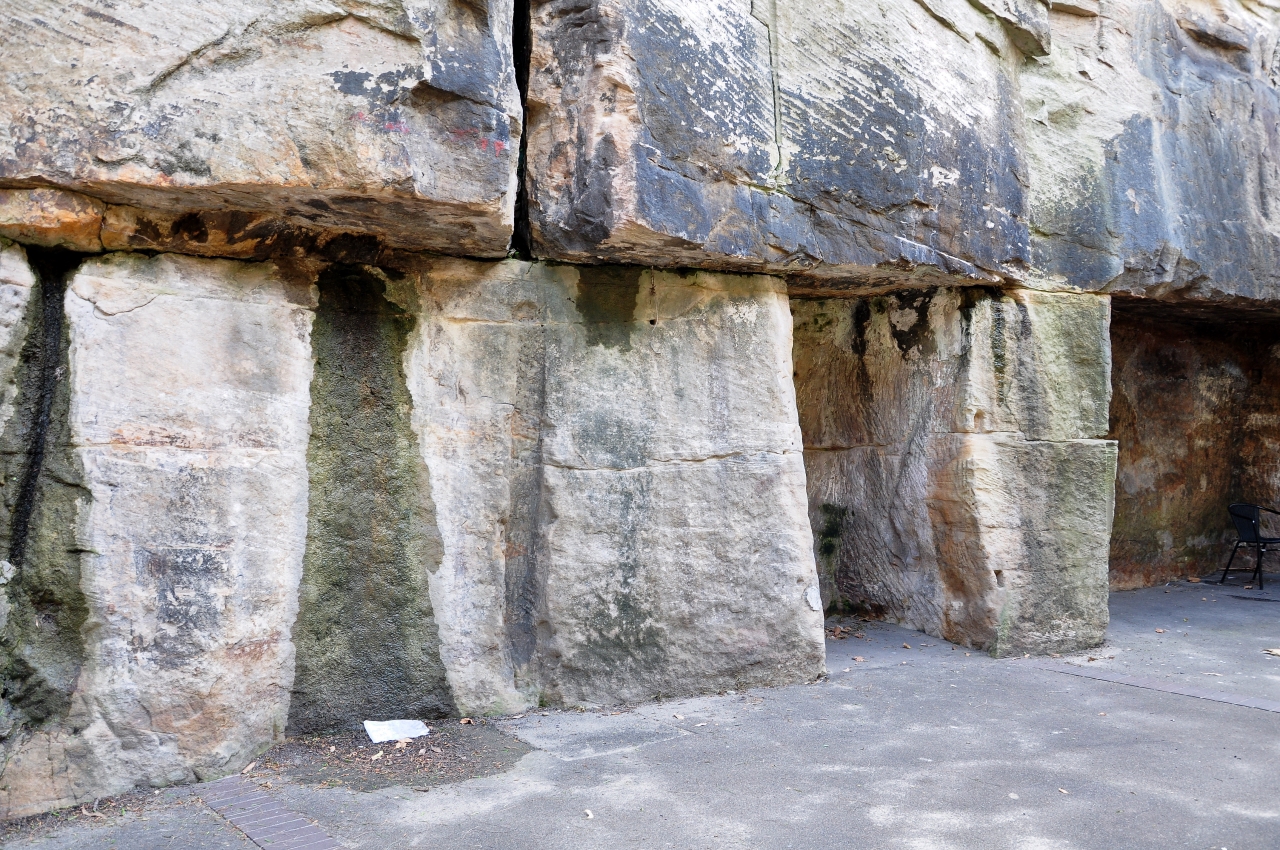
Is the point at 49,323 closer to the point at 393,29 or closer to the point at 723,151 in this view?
the point at 393,29

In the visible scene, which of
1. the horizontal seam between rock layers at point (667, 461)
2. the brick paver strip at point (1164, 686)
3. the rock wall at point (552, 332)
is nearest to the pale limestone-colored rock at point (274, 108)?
the rock wall at point (552, 332)

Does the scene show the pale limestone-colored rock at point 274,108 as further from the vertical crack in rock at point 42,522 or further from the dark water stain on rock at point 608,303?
the dark water stain on rock at point 608,303

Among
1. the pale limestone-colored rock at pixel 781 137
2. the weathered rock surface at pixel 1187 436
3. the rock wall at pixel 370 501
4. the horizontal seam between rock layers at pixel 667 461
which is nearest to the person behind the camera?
the rock wall at pixel 370 501

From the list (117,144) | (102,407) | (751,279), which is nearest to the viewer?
(117,144)

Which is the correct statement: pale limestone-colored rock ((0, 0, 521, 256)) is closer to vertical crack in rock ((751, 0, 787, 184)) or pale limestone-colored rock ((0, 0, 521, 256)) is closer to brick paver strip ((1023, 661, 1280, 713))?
vertical crack in rock ((751, 0, 787, 184))

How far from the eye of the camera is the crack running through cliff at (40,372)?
3.29 metres

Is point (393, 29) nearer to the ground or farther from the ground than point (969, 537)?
farther from the ground

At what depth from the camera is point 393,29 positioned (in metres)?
3.41

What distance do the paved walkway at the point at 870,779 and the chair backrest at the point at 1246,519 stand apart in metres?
3.15

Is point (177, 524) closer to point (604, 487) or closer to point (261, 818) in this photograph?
point (261, 818)

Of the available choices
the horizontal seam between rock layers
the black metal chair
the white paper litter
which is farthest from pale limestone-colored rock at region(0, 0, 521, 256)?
the black metal chair

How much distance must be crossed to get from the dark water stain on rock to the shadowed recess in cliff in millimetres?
792

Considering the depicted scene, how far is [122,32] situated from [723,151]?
89.0 inches

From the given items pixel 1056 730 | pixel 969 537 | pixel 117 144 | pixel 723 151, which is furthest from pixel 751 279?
pixel 117 144
